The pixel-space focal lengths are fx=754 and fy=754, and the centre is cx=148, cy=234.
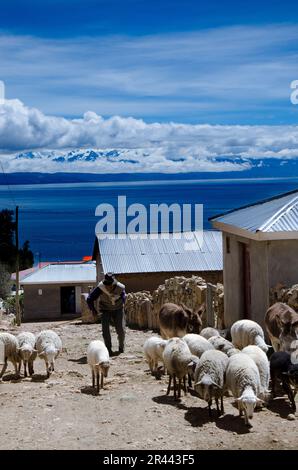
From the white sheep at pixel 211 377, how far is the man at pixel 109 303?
233 inches

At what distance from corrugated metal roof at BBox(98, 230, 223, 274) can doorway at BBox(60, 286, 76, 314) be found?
10.6m

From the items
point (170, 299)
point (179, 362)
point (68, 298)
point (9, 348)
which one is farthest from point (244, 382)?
point (68, 298)

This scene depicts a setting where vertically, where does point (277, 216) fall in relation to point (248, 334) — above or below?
above

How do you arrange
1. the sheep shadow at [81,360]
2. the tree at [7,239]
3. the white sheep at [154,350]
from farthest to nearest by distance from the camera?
the tree at [7,239]
the sheep shadow at [81,360]
the white sheep at [154,350]

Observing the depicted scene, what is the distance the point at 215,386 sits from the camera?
10.3m

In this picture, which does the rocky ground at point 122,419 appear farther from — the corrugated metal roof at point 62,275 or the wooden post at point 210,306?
the corrugated metal roof at point 62,275

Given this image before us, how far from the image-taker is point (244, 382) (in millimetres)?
10008

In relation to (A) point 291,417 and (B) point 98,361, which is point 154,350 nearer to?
(B) point 98,361

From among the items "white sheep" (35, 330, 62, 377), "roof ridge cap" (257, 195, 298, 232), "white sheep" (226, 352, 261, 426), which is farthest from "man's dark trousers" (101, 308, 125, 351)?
"white sheep" (226, 352, 261, 426)

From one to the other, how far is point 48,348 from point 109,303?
10.3 ft

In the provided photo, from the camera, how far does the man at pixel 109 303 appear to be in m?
16.5

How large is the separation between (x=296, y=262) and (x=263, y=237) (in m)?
0.95

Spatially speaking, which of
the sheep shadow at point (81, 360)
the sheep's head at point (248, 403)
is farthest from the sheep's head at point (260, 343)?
the sheep shadow at point (81, 360)
